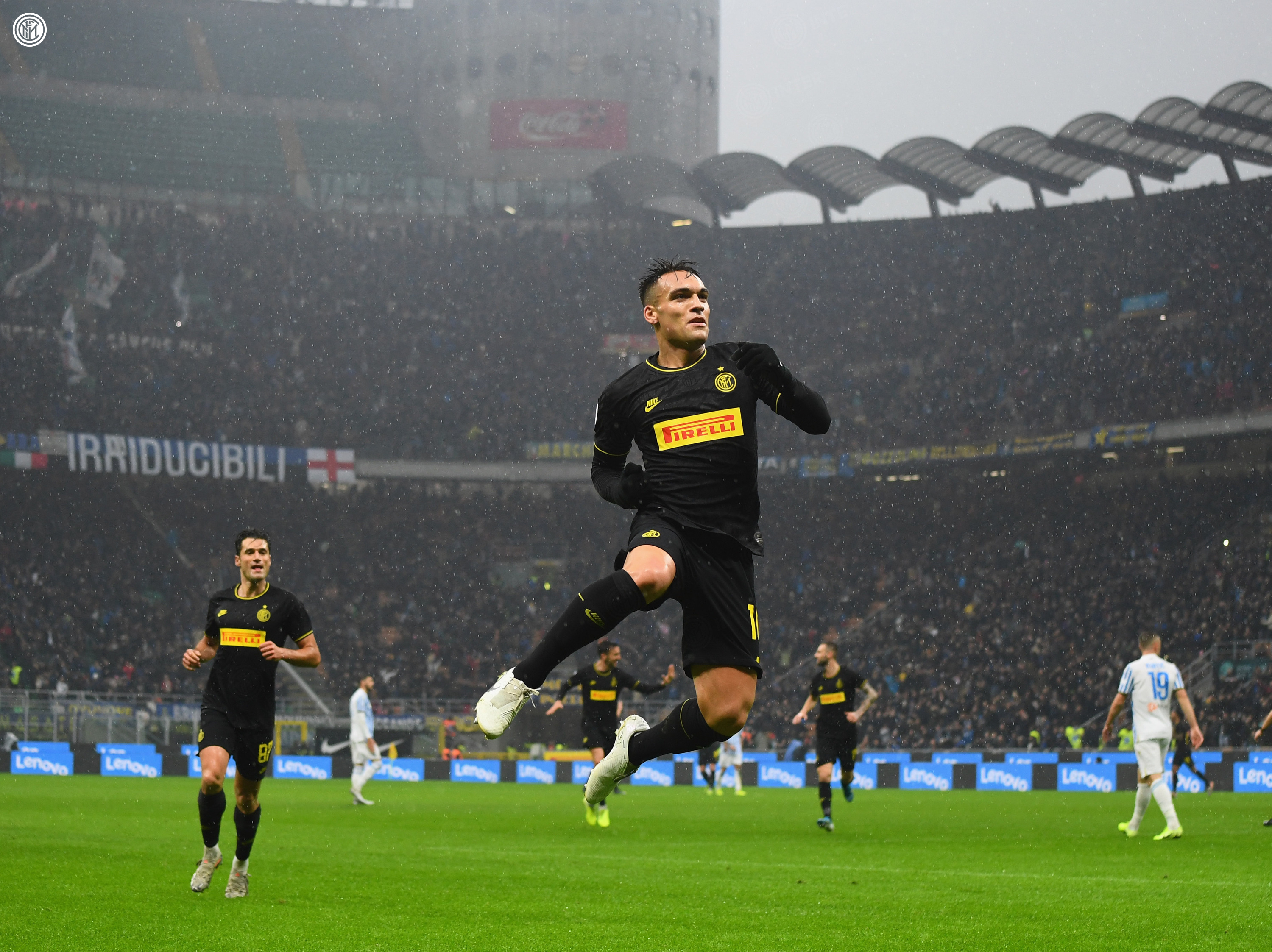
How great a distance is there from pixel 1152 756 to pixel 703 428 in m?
10.9

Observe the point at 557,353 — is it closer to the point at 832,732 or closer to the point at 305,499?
the point at 305,499

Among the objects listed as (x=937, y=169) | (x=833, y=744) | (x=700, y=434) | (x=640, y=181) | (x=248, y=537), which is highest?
(x=640, y=181)

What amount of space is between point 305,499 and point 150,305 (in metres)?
8.73

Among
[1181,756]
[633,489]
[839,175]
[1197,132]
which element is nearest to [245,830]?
[633,489]

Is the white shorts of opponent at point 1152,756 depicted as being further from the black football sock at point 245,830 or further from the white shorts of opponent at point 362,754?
the white shorts of opponent at point 362,754

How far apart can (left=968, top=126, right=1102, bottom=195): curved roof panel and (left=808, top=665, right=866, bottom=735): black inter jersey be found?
32.2 meters

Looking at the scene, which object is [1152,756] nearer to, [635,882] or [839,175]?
[635,882]

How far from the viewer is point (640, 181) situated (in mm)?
55344

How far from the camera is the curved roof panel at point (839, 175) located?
5031 cm

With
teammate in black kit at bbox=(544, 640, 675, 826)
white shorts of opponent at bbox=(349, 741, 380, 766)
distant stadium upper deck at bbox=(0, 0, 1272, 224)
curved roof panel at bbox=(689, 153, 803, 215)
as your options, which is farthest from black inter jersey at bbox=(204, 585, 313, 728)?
curved roof panel at bbox=(689, 153, 803, 215)

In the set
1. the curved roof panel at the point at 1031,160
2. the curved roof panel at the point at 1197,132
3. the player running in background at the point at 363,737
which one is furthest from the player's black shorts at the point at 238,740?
the curved roof panel at the point at 1031,160

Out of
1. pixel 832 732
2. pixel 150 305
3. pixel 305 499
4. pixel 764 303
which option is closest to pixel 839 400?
pixel 764 303

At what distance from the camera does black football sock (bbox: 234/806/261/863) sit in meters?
9.96

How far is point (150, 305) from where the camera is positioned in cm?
4988
